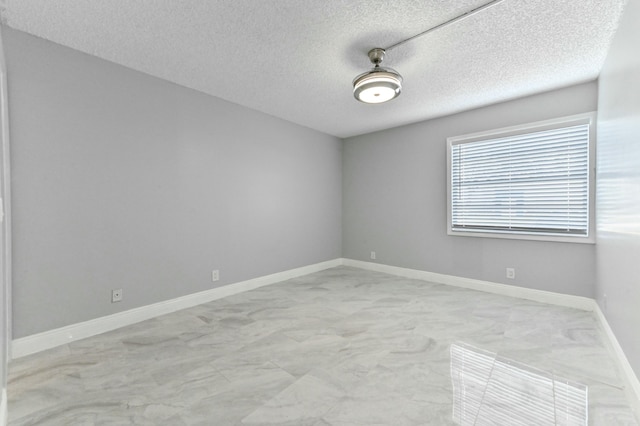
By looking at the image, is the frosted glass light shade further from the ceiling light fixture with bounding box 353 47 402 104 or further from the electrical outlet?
the electrical outlet

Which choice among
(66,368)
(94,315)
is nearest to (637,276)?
(66,368)

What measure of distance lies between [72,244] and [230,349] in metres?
1.67

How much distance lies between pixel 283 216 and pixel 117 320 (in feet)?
8.00

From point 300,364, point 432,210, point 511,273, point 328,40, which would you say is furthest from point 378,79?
point 511,273

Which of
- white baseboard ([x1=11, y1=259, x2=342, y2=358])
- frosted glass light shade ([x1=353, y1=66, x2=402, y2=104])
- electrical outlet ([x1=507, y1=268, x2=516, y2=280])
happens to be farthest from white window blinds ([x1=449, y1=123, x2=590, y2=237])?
white baseboard ([x1=11, y1=259, x2=342, y2=358])

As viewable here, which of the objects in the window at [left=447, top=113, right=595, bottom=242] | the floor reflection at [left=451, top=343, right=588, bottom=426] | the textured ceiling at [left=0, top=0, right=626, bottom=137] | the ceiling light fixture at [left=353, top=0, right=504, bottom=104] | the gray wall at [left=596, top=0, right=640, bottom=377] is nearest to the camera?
the floor reflection at [left=451, top=343, right=588, bottom=426]

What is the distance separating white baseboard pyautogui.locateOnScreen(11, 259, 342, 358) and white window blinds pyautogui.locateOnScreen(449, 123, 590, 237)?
314cm

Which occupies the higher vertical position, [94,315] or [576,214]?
[576,214]

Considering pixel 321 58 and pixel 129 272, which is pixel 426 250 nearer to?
pixel 321 58

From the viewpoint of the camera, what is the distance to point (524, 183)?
359cm

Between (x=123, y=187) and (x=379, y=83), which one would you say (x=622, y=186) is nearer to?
(x=379, y=83)

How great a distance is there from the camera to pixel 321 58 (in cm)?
264

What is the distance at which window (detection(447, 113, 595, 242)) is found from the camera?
3.22 meters

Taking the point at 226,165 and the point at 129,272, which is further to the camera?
the point at 226,165
